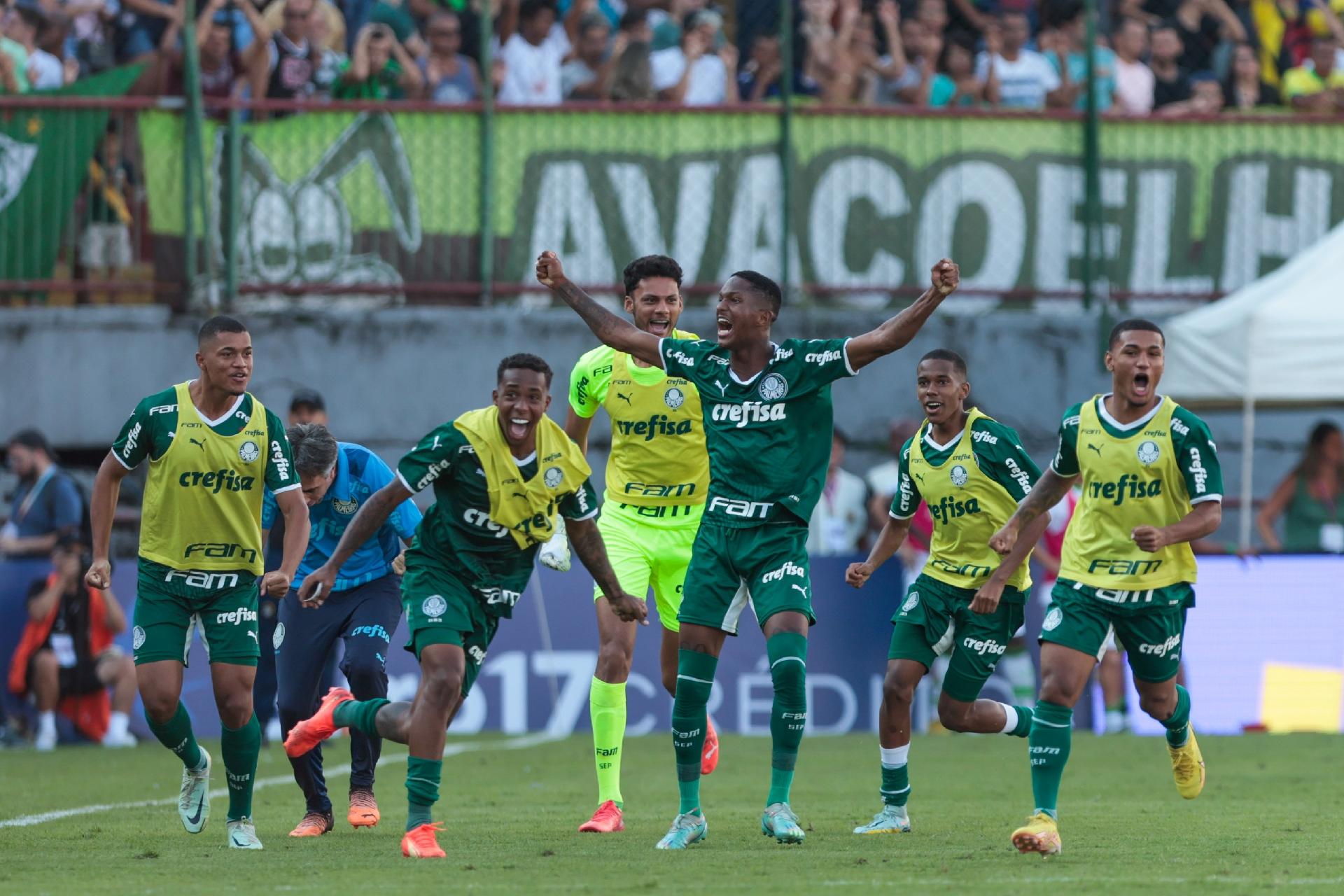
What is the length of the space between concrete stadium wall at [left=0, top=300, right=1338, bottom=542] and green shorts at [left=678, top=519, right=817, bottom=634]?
8935 millimetres

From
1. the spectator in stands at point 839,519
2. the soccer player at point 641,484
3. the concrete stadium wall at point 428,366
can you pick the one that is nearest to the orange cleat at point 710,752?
the soccer player at point 641,484

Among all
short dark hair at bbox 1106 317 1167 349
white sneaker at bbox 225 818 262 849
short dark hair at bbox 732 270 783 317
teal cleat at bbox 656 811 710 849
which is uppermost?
short dark hair at bbox 732 270 783 317

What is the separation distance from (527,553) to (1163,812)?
371cm

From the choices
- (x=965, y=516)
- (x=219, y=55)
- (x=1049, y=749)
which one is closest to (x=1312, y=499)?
(x=965, y=516)

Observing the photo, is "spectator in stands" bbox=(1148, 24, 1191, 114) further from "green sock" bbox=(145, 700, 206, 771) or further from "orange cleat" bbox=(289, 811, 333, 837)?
"green sock" bbox=(145, 700, 206, 771)

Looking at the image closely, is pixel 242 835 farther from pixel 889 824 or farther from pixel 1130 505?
pixel 1130 505

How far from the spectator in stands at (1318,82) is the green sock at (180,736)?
13361 millimetres

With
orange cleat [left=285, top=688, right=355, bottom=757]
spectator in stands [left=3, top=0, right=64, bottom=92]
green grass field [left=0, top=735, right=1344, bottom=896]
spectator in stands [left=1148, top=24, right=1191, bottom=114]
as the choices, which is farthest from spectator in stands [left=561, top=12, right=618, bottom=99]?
orange cleat [left=285, top=688, right=355, bottom=757]

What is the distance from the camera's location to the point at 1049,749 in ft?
26.9

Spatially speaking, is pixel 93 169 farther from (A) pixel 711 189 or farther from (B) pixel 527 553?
(B) pixel 527 553

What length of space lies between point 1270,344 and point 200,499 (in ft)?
32.9

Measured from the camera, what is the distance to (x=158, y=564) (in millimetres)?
8664

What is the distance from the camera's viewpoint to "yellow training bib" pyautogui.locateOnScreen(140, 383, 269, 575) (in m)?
8.65

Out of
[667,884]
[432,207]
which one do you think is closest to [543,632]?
[432,207]
